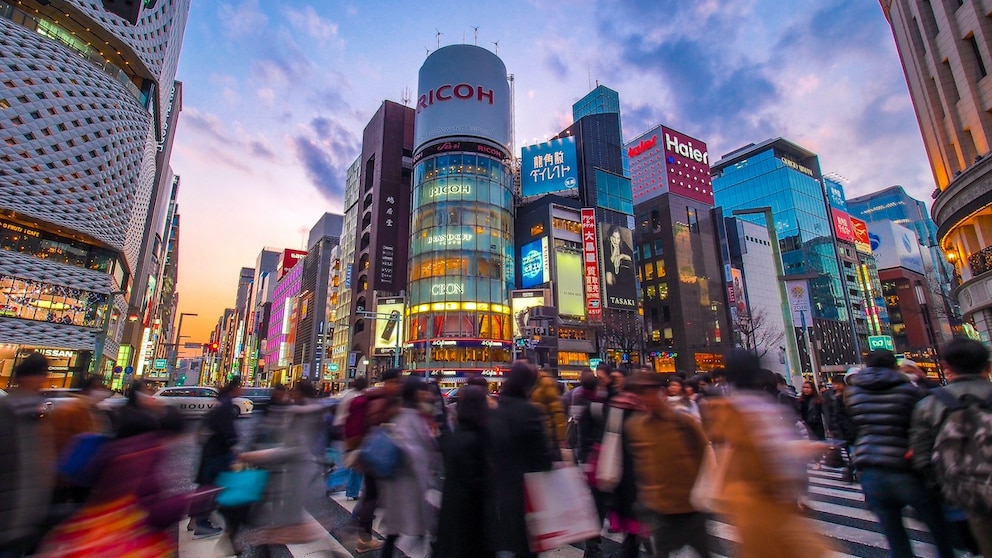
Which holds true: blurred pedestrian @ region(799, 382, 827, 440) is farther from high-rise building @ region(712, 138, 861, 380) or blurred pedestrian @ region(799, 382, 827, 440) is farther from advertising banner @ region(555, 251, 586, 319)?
high-rise building @ region(712, 138, 861, 380)

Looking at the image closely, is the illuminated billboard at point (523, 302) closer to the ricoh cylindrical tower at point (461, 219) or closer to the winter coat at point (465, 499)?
the ricoh cylindrical tower at point (461, 219)

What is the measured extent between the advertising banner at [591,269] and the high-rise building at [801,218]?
47625 mm

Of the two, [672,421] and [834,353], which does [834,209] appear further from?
[672,421]

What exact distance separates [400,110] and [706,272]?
56.8 m

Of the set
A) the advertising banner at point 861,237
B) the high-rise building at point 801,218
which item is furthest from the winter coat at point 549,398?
the advertising banner at point 861,237

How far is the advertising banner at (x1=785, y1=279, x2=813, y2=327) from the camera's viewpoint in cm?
2827

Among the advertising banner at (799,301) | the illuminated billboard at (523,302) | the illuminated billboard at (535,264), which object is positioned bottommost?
the advertising banner at (799,301)

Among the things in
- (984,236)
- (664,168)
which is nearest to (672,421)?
(984,236)

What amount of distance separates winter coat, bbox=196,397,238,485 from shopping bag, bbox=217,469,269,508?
2.15 m

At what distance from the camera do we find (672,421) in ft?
11.8

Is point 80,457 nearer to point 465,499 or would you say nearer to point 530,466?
point 465,499

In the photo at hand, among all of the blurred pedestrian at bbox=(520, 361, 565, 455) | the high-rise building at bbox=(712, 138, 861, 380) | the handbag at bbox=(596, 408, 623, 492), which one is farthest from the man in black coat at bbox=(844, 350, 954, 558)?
the high-rise building at bbox=(712, 138, 861, 380)

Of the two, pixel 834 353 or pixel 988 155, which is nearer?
pixel 988 155

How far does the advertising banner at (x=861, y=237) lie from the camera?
103 meters
